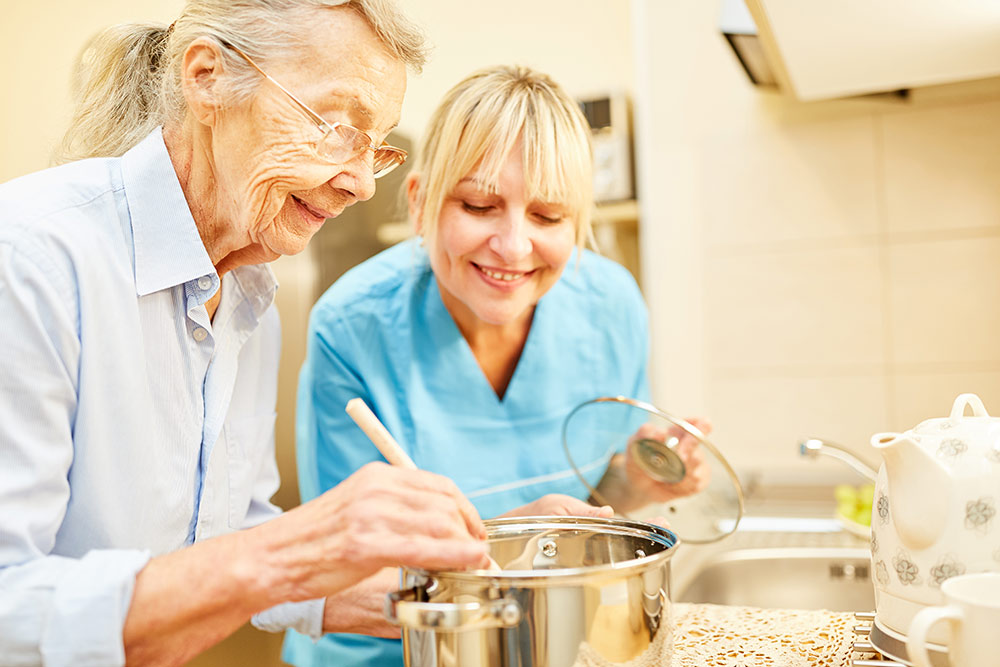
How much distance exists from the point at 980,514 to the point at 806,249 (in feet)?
4.65

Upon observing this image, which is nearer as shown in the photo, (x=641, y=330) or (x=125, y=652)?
(x=125, y=652)

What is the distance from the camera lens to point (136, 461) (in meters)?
0.71

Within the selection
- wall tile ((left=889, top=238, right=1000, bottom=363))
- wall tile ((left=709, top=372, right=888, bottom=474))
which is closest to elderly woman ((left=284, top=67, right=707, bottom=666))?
wall tile ((left=709, top=372, right=888, bottom=474))

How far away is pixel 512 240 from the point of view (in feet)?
3.36

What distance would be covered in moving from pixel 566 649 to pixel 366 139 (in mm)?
470

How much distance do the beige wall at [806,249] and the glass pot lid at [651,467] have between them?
3.34 feet

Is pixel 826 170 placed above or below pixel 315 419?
above

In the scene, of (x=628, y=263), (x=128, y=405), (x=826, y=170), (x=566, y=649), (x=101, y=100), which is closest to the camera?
(x=566, y=649)

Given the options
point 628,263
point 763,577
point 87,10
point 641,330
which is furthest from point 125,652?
point 628,263

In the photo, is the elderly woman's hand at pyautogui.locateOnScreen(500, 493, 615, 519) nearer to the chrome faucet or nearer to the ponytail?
the chrome faucet

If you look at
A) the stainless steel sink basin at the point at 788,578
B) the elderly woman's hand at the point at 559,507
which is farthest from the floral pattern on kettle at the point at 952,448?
the stainless steel sink basin at the point at 788,578

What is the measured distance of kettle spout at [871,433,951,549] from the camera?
61 cm

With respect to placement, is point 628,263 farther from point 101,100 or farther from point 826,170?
point 101,100

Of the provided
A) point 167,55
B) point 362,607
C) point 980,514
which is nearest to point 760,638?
point 980,514
